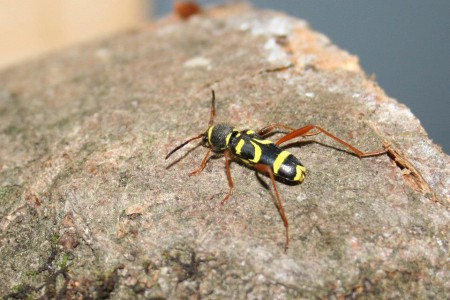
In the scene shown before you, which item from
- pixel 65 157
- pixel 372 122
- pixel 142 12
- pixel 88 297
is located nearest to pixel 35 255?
pixel 88 297

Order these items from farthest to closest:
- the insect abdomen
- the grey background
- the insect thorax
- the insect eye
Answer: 1. the grey background
2. the insect eye
3. the insect thorax
4. the insect abdomen

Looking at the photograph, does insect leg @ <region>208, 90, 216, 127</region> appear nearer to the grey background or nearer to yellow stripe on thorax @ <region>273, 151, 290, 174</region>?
yellow stripe on thorax @ <region>273, 151, 290, 174</region>

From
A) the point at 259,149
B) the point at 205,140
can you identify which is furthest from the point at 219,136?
the point at 259,149

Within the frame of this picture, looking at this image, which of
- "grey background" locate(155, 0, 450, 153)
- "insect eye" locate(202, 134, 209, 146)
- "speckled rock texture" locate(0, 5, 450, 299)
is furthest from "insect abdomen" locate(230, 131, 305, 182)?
"grey background" locate(155, 0, 450, 153)

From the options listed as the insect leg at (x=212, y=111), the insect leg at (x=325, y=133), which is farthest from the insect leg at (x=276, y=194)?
the insect leg at (x=212, y=111)

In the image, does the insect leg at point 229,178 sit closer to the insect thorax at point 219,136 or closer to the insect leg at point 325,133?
the insect thorax at point 219,136

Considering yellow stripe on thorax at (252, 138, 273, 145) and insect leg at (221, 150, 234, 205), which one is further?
yellow stripe on thorax at (252, 138, 273, 145)

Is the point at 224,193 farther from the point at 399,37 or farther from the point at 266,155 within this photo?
the point at 399,37
